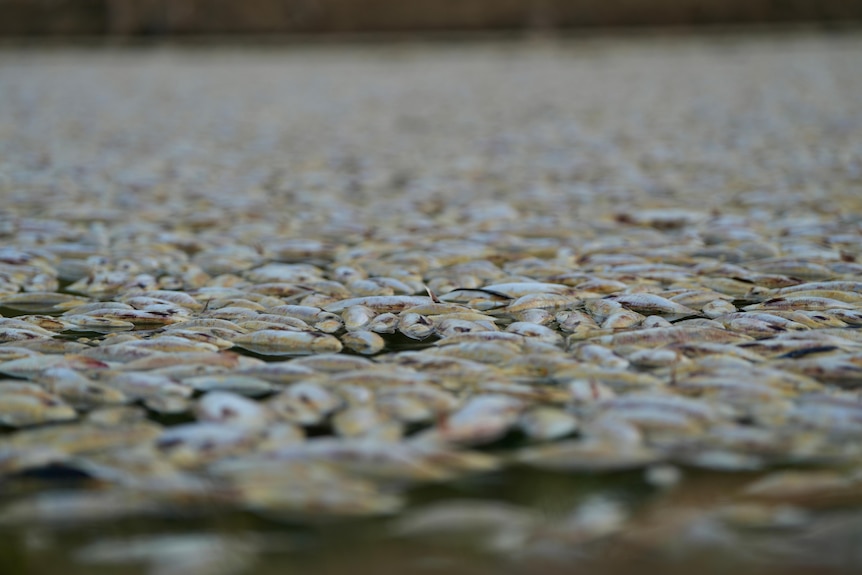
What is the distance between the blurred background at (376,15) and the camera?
25.4 feet

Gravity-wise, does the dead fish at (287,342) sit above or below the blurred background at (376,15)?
below

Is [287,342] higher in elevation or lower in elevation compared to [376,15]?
lower

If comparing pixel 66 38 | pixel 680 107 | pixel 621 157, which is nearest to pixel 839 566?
pixel 621 157

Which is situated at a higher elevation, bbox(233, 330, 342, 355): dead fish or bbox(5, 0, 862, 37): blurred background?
bbox(5, 0, 862, 37): blurred background

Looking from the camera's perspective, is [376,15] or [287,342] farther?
[376,15]

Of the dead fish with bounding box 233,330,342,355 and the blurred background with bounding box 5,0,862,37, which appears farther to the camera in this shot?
the blurred background with bounding box 5,0,862,37

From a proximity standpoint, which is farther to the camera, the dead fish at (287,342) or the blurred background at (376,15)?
the blurred background at (376,15)

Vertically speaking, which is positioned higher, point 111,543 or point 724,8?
point 724,8

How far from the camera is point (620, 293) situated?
1081 mm

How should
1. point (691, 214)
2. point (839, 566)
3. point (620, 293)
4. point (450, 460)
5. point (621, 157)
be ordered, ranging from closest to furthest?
point (839, 566) → point (450, 460) → point (620, 293) → point (691, 214) → point (621, 157)

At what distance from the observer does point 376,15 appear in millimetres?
7828

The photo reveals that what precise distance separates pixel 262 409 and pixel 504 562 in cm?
27

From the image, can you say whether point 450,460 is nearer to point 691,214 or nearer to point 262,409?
point 262,409

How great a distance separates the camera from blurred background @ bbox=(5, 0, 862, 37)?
7730 mm
